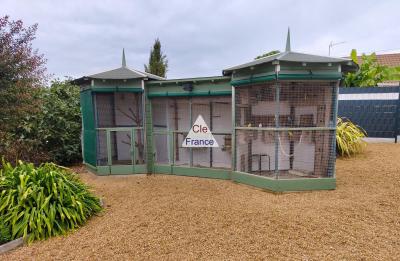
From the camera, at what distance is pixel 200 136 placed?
5520mm

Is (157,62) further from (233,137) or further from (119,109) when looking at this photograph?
(233,137)

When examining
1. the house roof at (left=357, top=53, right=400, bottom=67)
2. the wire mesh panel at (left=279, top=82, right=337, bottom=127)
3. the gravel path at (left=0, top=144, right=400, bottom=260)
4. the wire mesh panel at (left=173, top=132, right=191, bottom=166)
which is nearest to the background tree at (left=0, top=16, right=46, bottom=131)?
the gravel path at (left=0, top=144, right=400, bottom=260)

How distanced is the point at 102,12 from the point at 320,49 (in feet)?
68.2

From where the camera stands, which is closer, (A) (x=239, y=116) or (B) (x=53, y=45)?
(A) (x=239, y=116)

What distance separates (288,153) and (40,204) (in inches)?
171

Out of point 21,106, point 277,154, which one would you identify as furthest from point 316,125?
point 21,106

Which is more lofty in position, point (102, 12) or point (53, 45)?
point (102, 12)

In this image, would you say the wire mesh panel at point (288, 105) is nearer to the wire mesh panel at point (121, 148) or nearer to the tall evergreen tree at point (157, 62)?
the wire mesh panel at point (121, 148)

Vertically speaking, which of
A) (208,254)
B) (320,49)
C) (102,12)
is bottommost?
(208,254)

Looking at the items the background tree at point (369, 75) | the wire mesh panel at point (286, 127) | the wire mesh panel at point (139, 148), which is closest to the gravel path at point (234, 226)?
the wire mesh panel at point (286, 127)

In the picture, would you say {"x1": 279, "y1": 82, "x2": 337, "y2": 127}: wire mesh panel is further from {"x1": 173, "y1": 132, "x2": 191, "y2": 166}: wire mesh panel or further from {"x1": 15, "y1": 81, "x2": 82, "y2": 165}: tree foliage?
{"x1": 15, "y1": 81, "x2": 82, "y2": 165}: tree foliage

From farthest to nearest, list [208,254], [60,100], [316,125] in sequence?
[60,100] → [316,125] → [208,254]

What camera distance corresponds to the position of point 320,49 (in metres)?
22.0

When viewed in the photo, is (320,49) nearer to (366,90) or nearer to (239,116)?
(366,90)
